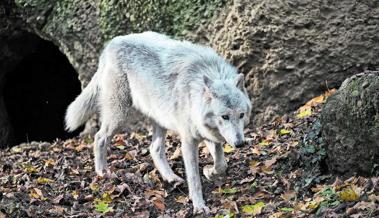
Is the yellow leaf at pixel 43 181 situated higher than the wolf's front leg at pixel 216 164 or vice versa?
the wolf's front leg at pixel 216 164

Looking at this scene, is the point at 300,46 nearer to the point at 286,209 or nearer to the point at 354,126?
the point at 354,126

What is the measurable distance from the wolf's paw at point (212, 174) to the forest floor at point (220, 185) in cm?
7

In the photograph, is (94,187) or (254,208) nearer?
(254,208)

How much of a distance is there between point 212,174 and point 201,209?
0.72 m

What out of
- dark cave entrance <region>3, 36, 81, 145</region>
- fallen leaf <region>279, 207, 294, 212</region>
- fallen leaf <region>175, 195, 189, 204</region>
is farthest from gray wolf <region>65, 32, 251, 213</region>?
dark cave entrance <region>3, 36, 81, 145</region>

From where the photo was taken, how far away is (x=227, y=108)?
5848mm

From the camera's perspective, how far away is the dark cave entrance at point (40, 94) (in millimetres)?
14031

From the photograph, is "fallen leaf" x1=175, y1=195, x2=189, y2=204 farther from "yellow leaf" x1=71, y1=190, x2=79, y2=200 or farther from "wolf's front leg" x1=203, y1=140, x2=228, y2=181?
"yellow leaf" x1=71, y1=190, x2=79, y2=200

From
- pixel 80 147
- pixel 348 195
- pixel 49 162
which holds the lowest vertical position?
pixel 80 147

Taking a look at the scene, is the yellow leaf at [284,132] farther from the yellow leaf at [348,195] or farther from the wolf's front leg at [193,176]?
the yellow leaf at [348,195]

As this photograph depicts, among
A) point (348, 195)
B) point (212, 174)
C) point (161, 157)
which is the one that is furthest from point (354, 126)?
point (161, 157)

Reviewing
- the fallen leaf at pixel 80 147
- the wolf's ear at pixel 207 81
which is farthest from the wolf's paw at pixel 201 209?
the fallen leaf at pixel 80 147

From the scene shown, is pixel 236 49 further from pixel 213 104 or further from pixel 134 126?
pixel 213 104

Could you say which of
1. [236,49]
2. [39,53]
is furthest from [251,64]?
[39,53]
